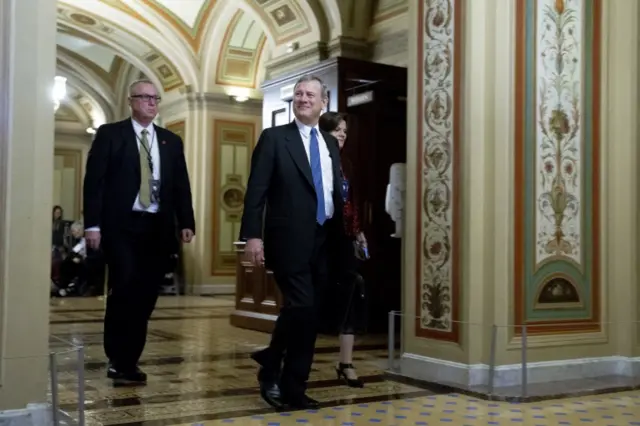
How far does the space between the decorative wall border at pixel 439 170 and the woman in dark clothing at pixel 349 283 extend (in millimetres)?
450

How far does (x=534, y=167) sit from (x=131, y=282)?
2221 mm

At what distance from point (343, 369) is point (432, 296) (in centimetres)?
65

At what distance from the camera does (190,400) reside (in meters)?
3.77

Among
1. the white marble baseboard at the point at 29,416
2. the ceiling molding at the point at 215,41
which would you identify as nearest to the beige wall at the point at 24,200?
the white marble baseboard at the point at 29,416

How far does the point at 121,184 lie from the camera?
4.12 metres

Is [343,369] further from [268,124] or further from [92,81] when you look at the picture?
[92,81]

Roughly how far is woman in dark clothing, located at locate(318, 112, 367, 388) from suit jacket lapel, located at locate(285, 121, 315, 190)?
0.31 metres

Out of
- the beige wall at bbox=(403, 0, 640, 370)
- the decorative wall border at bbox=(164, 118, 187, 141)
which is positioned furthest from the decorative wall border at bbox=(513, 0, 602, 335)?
the decorative wall border at bbox=(164, 118, 187, 141)

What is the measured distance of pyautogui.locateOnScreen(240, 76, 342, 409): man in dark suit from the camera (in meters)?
3.51

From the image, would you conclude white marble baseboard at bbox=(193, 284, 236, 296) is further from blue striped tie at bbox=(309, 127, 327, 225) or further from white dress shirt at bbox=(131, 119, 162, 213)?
blue striped tie at bbox=(309, 127, 327, 225)

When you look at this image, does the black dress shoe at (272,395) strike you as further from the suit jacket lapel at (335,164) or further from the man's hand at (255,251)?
the suit jacket lapel at (335,164)

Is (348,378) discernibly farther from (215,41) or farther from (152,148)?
(215,41)

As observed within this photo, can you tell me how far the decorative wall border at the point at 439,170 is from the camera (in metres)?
4.37

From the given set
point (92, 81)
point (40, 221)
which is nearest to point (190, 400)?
point (40, 221)
